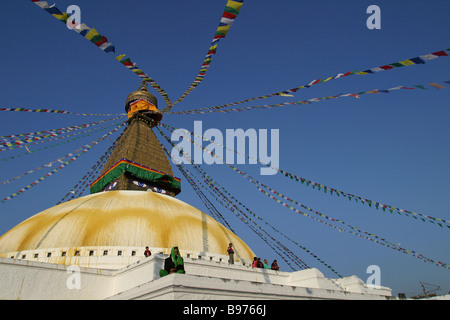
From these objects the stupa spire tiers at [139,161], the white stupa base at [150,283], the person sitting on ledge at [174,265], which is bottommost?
the white stupa base at [150,283]

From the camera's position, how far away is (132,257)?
1089cm

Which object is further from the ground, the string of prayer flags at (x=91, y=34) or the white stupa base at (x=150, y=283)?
the string of prayer flags at (x=91, y=34)

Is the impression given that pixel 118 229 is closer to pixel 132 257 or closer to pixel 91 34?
pixel 132 257

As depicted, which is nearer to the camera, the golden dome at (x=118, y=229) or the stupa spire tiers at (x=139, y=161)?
the golden dome at (x=118, y=229)

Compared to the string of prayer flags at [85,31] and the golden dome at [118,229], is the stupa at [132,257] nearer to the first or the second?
the golden dome at [118,229]

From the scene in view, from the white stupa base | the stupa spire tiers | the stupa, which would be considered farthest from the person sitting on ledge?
the stupa spire tiers

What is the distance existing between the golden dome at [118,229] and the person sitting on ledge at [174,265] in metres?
3.75

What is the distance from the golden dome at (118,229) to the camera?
1123cm

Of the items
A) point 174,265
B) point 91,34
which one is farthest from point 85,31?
point 174,265

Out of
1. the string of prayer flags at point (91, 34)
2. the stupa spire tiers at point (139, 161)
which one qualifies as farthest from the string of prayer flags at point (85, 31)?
the stupa spire tiers at point (139, 161)

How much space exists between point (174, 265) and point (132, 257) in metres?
3.77
